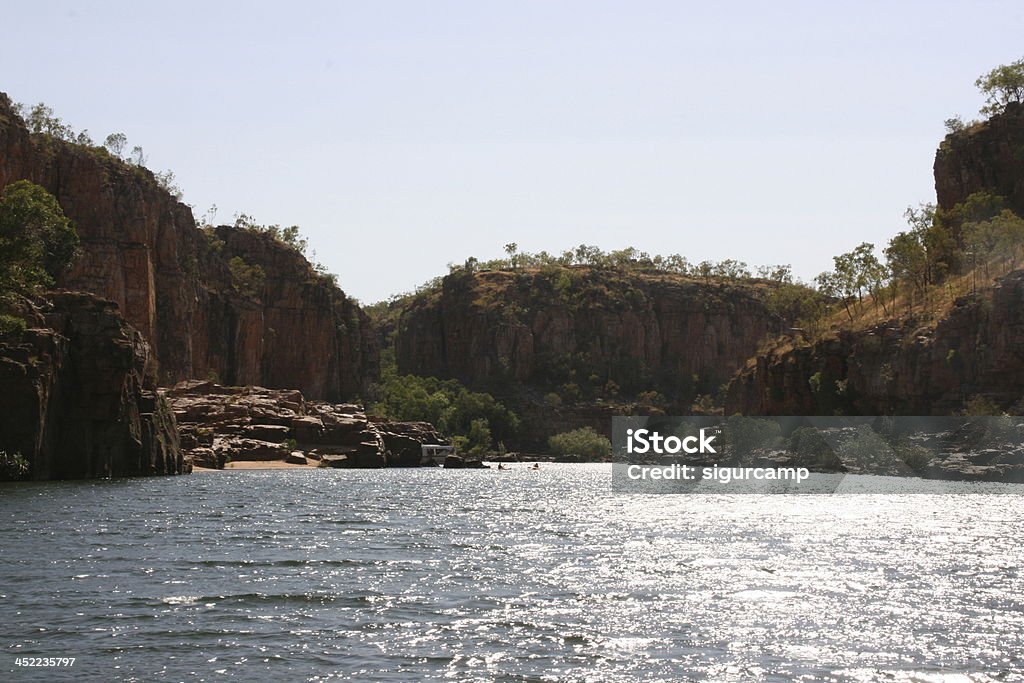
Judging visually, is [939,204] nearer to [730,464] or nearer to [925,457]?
[730,464]

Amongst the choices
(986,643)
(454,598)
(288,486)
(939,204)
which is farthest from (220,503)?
(939,204)

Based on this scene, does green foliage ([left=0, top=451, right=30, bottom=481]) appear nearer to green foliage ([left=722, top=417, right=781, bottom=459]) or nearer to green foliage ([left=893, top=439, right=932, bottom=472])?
green foliage ([left=893, top=439, right=932, bottom=472])

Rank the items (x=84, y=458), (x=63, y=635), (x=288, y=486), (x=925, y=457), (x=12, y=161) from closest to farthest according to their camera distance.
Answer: (x=63, y=635) → (x=84, y=458) → (x=288, y=486) → (x=925, y=457) → (x=12, y=161)

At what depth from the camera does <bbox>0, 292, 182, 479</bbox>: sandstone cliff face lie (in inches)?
3039

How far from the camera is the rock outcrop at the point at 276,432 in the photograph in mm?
130250

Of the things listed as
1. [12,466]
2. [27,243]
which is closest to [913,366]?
[27,243]

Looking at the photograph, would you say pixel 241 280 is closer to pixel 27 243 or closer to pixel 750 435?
pixel 750 435

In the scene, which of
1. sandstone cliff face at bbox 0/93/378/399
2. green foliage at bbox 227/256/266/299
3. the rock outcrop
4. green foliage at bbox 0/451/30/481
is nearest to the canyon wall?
the rock outcrop

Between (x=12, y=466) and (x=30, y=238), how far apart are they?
2990 centimetres

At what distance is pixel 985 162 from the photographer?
16062 cm

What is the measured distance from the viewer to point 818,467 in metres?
129

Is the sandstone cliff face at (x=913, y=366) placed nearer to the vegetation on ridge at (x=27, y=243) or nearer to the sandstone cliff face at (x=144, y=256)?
the sandstone cliff face at (x=144, y=256)

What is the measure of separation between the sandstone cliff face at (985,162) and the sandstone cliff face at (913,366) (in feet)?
109

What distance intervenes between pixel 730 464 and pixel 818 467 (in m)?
18.5
